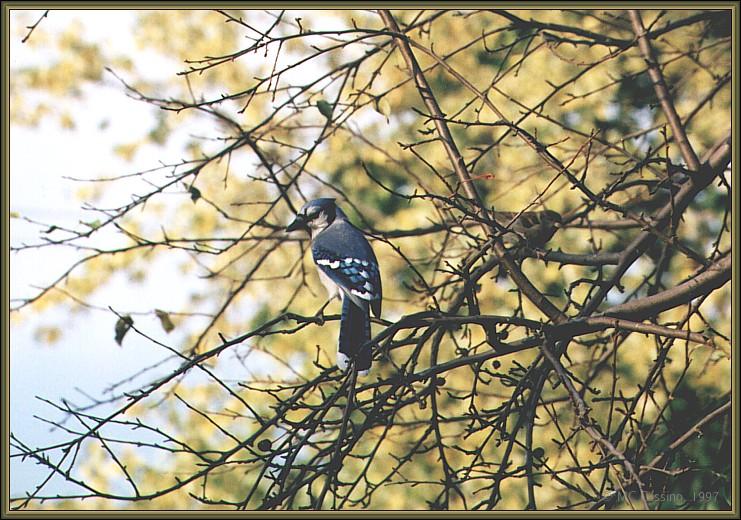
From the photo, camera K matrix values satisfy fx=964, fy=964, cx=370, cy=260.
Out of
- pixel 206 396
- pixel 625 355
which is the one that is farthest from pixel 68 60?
pixel 625 355

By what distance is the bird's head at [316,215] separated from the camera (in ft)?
11.1

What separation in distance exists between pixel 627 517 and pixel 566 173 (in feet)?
2.59

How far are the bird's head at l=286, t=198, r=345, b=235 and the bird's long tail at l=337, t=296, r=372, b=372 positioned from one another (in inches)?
21.3

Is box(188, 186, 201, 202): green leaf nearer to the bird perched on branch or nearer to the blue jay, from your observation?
the blue jay

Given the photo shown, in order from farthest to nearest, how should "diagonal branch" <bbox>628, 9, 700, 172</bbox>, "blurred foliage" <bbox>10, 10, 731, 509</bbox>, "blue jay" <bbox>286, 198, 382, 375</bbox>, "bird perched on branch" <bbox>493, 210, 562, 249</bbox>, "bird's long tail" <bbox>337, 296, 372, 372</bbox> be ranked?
"blurred foliage" <bbox>10, 10, 731, 509</bbox>, "bird perched on branch" <bbox>493, 210, 562, 249</bbox>, "diagonal branch" <bbox>628, 9, 700, 172</bbox>, "blue jay" <bbox>286, 198, 382, 375</bbox>, "bird's long tail" <bbox>337, 296, 372, 372</bbox>

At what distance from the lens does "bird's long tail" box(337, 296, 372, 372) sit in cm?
247

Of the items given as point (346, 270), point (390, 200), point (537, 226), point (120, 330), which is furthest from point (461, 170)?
point (390, 200)

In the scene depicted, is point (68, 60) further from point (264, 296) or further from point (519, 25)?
point (519, 25)

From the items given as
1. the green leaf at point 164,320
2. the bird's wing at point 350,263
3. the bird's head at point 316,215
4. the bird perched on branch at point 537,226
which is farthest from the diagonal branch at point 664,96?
the green leaf at point 164,320

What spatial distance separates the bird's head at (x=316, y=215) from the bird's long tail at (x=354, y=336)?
21.3 inches

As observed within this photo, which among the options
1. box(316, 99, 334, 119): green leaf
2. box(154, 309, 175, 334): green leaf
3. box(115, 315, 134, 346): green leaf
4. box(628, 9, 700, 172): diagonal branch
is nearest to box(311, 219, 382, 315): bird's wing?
box(316, 99, 334, 119): green leaf

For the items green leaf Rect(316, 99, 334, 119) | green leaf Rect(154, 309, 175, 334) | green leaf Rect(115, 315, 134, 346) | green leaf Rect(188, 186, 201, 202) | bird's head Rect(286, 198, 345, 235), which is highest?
green leaf Rect(316, 99, 334, 119)

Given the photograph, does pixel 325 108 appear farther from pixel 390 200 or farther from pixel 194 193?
pixel 390 200

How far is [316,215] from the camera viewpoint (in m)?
3.45
